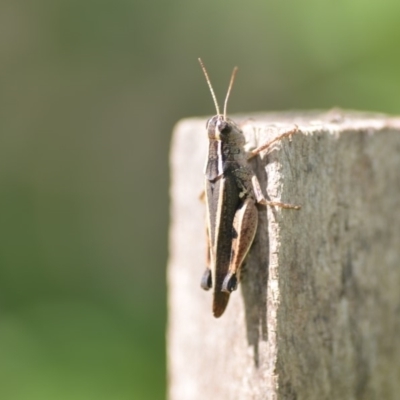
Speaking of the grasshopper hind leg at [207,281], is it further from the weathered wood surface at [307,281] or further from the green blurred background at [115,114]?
the green blurred background at [115,114]

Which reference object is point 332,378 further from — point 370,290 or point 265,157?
point 265,157

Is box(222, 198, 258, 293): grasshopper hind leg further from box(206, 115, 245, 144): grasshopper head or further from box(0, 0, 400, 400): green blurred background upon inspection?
box(0, 0, 400, 400): green blurred background

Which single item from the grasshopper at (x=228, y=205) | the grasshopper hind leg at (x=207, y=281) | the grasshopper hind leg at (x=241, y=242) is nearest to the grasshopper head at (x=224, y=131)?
the grasshopper at (x=228, y=205)

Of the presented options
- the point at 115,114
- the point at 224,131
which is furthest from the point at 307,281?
the point at 115,114

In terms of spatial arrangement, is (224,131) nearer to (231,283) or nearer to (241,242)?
(241,242)

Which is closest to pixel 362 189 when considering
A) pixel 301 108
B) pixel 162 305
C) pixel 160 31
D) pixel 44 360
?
pixel 44 360

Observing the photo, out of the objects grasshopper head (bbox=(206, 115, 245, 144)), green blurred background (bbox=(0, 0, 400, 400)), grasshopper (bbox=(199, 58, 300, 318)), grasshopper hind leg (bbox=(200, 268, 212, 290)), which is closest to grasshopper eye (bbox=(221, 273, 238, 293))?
grasshopper (bbox=(199, 58, 300, 318))
